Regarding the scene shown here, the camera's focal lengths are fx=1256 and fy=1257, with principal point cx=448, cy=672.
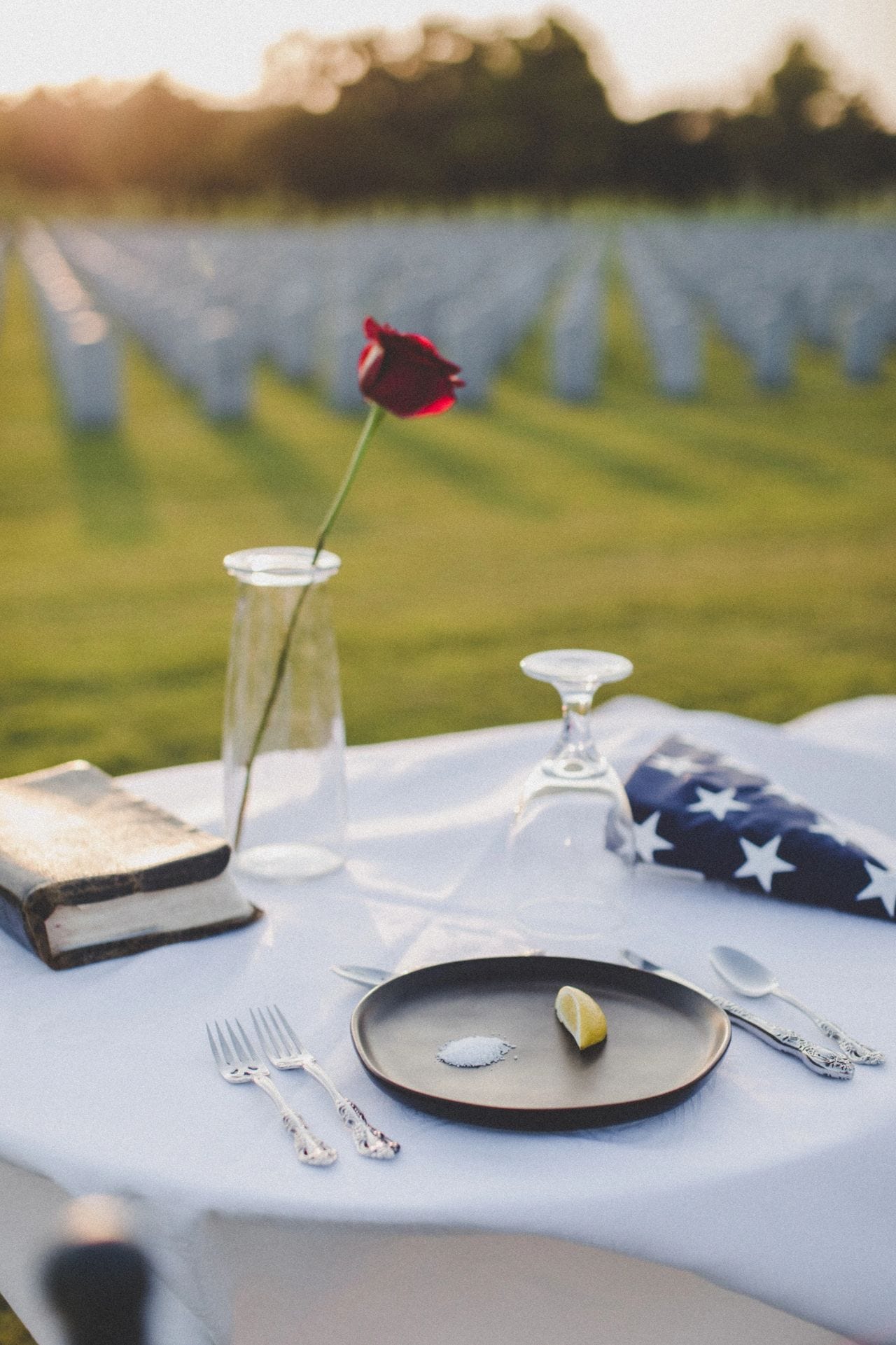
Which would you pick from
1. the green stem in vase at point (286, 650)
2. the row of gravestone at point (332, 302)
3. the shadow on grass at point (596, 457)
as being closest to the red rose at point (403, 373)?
the green stem in vase at point (286, 650)

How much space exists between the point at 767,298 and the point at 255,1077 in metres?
15.9

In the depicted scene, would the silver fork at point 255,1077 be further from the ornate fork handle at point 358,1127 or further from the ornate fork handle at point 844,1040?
the ornate fork handle at point 844,1040

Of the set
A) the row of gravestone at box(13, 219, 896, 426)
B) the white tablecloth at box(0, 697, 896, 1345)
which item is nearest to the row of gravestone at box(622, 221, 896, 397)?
the row of gravestone at box(13, 219, 896, 426)

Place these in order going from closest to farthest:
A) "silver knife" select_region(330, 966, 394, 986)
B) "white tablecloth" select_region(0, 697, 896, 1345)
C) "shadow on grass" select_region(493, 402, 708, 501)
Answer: "white tablecloth" select_region(0, 697, 896, 1345) → "silver knife" select_region(330, 966, 394, 986) → "shadow on grass" select_region(493, 402, 708, 501)

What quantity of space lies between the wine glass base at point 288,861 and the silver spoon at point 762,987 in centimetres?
Answer: 48

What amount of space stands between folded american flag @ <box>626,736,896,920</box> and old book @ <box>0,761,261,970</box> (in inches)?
19.5

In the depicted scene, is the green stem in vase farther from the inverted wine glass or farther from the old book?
the inverted wine glass

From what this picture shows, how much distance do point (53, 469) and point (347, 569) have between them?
344 centimetres

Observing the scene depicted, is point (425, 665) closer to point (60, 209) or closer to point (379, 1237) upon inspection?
point (379, 1237)

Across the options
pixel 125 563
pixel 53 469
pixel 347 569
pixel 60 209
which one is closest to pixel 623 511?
pixel 347 569

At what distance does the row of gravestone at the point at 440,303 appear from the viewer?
11523 mm

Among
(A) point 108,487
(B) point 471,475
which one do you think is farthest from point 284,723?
(B) point 471,475

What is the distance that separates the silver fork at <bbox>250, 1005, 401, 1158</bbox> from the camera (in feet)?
3.21

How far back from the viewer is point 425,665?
5.31 meters
